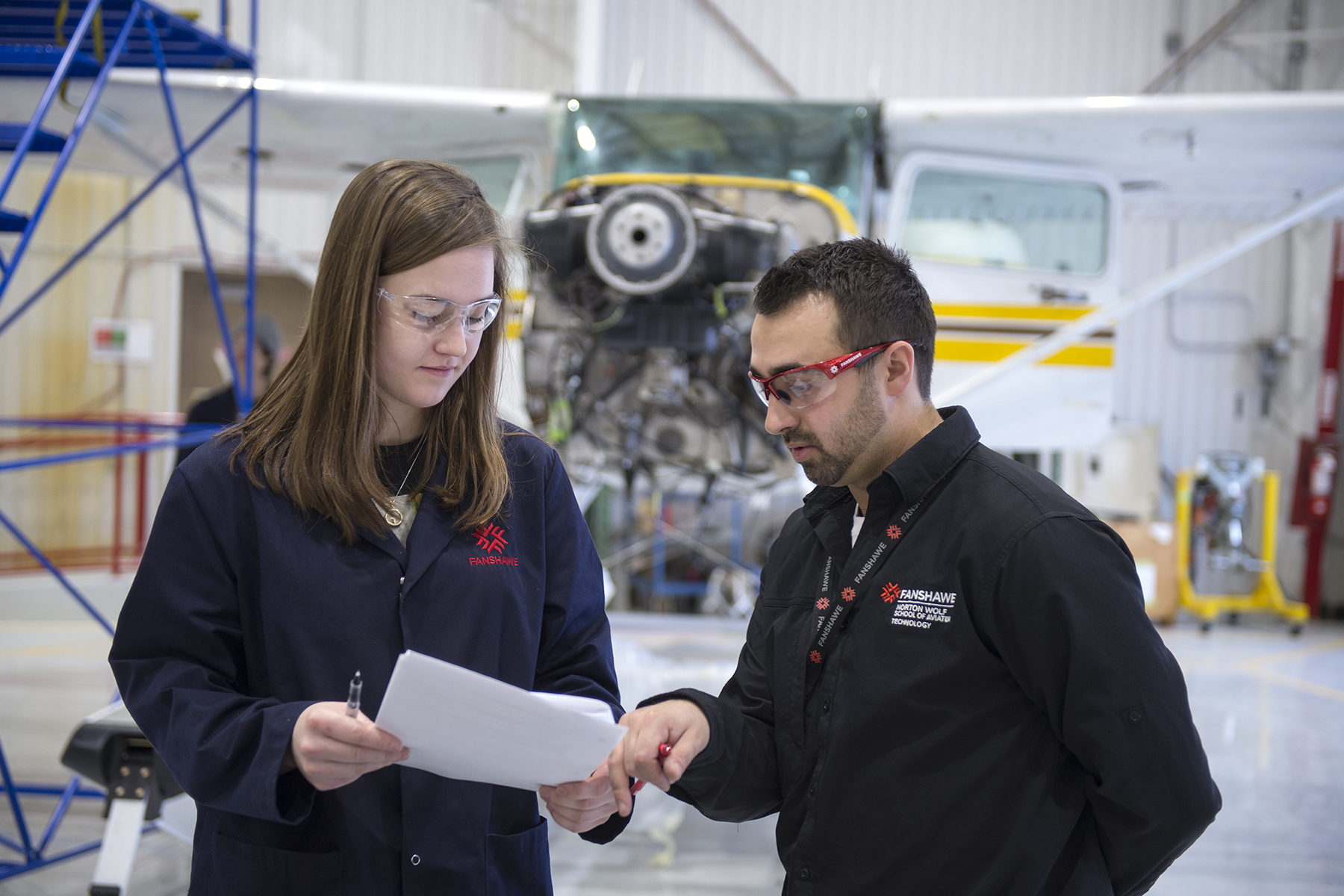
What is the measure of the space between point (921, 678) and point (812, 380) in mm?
392

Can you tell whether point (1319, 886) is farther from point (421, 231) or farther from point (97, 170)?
point (97, 170)

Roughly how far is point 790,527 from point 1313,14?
1094 cm

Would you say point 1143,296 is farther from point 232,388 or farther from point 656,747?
point 232,388

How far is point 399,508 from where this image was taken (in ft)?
3.79

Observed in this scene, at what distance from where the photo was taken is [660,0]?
9.98m

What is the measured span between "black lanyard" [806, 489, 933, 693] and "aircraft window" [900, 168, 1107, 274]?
4.06 meters

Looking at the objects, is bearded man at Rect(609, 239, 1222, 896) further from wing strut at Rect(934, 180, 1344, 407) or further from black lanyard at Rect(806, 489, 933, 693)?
wing strut at Rect(934, 180, 1344, 407)

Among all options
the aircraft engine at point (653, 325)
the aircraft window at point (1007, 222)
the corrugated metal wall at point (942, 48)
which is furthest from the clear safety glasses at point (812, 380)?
the corrugated metal wall at point (942, 48)

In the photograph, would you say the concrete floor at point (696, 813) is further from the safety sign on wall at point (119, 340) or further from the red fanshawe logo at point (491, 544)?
the safety sign on wall at point (119, 340)

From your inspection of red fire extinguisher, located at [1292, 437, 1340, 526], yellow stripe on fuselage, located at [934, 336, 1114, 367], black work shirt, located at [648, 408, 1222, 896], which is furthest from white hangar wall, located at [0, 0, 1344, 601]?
black work shirt, located at [648, 408, 1222, 896]

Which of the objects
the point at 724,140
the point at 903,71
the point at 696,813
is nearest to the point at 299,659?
the point at 696,813

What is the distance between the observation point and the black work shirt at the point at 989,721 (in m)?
0.99

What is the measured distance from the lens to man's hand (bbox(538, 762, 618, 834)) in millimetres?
1078

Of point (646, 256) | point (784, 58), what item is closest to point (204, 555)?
point (646, 256)
